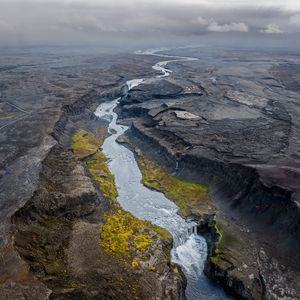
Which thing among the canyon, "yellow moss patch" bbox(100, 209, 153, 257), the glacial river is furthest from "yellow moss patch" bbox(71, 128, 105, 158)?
"yellow moss patch" bbox(100, 209, 153, 257)

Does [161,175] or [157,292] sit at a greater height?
[157,292]

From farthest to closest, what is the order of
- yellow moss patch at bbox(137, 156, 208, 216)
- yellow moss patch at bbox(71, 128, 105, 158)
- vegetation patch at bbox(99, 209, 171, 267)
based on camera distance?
yellow moss patch at bbox(71, 128, 105, 158) < yellow moss patch at bbox(137, 156, 208, 216) < vegetation patch at bbox(99, 209, 171, 267)

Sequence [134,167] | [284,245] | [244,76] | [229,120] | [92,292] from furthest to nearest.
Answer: [244,76] < [229,120] < [134,167] < [284,245] < [92,292]

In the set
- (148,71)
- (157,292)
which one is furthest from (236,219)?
(148,71)

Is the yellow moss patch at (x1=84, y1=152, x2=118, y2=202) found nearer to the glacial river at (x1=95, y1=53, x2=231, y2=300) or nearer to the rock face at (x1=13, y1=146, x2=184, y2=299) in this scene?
the glacial river at (x1=95, y1=53, x2=231, y2=300)

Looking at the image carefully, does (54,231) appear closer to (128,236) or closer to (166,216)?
(128,236)

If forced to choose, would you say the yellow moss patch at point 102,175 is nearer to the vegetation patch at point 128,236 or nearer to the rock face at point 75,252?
the rock face at point 75,252

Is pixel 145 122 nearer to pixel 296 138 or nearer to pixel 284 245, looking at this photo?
pixel 296 138
